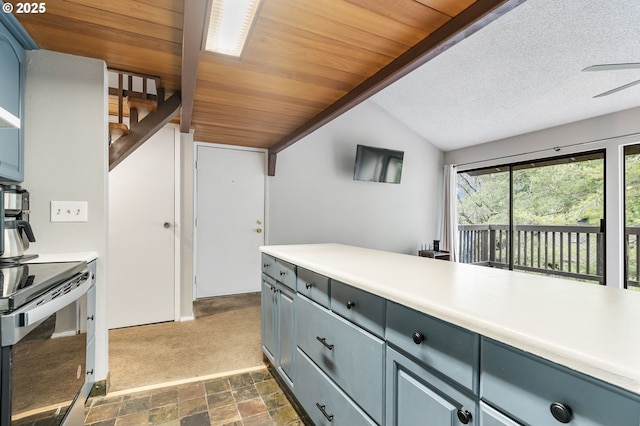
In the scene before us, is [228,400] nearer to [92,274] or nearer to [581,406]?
[92,274]

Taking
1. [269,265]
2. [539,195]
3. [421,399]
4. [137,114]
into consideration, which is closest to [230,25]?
[137,114]

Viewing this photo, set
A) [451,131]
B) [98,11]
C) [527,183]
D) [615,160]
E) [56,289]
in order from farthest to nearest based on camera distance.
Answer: [451,131] → [527,183] → [615,160] → [98,11] → [56,289]

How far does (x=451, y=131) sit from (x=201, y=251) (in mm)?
4340

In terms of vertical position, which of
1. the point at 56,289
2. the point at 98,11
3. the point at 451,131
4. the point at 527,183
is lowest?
the point at 56,289

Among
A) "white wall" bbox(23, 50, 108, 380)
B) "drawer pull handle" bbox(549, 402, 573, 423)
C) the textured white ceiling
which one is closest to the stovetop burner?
"white wall" bbox(23, 50, 108, 380)

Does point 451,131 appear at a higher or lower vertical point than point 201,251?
higher

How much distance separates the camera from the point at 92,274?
1.87 m

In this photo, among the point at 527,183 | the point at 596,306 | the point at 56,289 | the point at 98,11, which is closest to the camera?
the point at 596,306

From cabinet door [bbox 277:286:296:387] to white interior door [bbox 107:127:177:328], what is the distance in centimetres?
179

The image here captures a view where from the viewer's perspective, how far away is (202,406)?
1.83 m

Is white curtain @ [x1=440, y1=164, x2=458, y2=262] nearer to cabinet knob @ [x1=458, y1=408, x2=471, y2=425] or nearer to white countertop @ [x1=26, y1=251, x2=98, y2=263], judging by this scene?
cabinet knob @ [x1=458, y1=408, x2=471, y2=425]

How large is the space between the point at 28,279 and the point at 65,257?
2.12ft

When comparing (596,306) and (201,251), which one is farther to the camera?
(201,251)

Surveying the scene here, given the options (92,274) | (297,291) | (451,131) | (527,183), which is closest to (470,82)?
(451,131)
